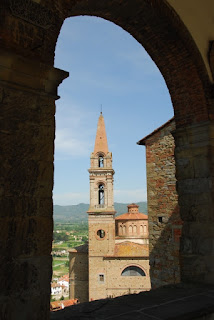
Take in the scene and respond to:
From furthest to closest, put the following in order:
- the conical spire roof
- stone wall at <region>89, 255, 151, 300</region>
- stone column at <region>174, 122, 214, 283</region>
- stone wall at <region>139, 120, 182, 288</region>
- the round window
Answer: the conical spire roof, the round window, stone wall at <region>89, 255, 151, 300</region>, stone wall at <region>139, 120, 182, 288</region>, stone column at <region>174, 122, 214, 283</region>

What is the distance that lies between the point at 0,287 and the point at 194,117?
3.07m

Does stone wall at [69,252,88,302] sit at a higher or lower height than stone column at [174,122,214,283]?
lower

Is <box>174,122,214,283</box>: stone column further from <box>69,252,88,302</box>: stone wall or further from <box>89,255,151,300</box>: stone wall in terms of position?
<box>69,252,88,302</box>: stone wall

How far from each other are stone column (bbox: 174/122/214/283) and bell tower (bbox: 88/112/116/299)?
25552mm

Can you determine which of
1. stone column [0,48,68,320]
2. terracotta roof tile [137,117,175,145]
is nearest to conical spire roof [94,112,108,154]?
terracotta roof tile [137,117,175,145]

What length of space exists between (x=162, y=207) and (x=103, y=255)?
22.0 metres

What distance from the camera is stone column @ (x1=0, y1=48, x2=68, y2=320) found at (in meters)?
1.89

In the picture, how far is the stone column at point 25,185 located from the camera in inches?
74.4

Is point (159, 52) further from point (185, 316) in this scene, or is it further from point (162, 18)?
point (185, 316)

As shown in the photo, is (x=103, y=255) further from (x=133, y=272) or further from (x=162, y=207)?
(x=162, y=207)

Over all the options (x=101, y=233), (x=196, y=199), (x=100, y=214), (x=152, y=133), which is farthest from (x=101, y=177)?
(x=196, y=199)

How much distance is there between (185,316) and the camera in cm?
231

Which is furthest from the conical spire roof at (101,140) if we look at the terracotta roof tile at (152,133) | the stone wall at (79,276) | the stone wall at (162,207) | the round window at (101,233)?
the stone wall at (162,207)

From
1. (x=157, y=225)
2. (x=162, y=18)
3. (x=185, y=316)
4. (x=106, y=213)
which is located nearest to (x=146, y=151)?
(x=157, y=225)
